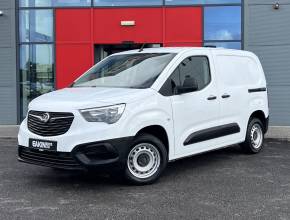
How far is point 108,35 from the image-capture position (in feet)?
45.2

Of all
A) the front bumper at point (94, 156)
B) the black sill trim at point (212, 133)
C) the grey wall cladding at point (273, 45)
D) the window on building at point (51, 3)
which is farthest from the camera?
the window on building at point (51, 3)

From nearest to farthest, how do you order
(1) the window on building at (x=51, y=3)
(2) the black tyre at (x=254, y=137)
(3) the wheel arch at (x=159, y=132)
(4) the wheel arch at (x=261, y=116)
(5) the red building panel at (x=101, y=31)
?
(3) the wheel arch at (x=159, y=132)
(2) the black tyre at (x=254, y=137)
(4) the wheel arch at (x=261, y=116)
(5) the red building panel at (x=101, y=31)
(1) the window on building at (x=51, y=3)

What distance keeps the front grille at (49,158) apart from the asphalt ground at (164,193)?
384 millimetres

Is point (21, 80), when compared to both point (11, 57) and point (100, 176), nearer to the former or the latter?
point (11, 57)

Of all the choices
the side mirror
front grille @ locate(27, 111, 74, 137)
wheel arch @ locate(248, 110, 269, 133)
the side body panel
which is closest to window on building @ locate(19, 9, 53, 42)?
the side body panel

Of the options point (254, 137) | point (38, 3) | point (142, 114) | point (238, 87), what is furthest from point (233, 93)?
point (38, 3)

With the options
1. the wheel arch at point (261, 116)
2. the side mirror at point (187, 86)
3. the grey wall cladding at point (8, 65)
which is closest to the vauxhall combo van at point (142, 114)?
the side mirror at point (187, 86)

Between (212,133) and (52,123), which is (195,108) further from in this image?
(52,123)

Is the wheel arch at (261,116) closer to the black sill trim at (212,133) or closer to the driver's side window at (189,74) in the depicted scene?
the black sill trim at (212,133)

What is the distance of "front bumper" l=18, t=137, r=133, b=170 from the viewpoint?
615cm

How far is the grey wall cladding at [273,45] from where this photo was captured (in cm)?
1320

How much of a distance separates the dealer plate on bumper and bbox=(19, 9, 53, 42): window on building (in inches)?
306

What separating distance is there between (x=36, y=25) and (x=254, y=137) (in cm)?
747

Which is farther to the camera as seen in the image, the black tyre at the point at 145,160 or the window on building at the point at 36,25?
the window on building at the point at 36,25
